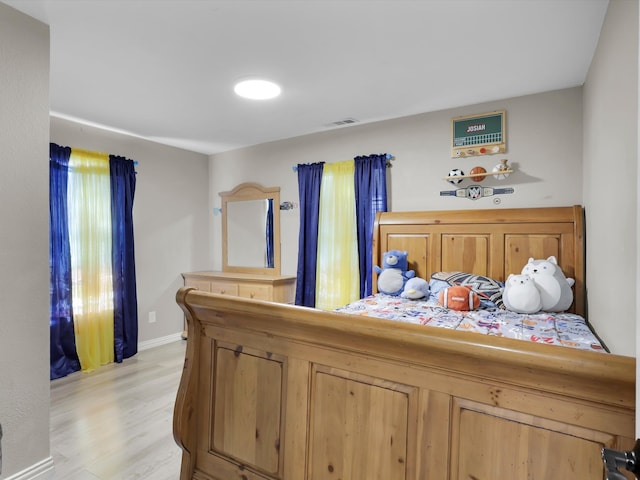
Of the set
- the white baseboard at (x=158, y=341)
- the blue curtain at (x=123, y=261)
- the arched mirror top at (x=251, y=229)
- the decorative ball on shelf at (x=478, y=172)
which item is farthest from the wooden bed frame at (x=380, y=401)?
the white baseboard at (x=158, y=341)

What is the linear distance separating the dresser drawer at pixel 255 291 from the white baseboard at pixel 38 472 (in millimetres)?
2146

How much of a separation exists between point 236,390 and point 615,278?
172cm

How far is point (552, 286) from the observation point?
7.60 feet

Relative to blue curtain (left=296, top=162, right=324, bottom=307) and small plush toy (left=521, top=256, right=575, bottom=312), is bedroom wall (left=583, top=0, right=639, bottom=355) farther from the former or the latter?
blue curtain (left=296, top=162, right=324, bottom=307)

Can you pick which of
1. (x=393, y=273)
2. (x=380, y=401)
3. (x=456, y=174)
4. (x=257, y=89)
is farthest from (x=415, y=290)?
(x=257, y=89)

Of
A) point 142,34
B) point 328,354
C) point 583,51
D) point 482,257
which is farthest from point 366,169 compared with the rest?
point 328,354

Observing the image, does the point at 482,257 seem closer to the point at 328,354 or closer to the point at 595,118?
the point at 595,118

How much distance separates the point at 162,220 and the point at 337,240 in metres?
2.16

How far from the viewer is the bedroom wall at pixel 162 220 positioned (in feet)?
13.1

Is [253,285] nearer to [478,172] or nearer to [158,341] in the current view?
[158,341]

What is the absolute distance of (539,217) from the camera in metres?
2.66

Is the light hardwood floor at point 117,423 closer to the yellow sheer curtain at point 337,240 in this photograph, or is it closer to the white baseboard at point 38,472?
the white baseboard at point 38,472

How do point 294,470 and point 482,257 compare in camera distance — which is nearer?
point 294,470

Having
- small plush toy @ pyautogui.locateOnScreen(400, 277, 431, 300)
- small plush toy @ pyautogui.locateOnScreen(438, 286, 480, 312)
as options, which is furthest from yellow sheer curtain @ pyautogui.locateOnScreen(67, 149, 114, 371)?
small plush toy @ pyautogui.locateOnScreen(438, 286, 480, 312)
